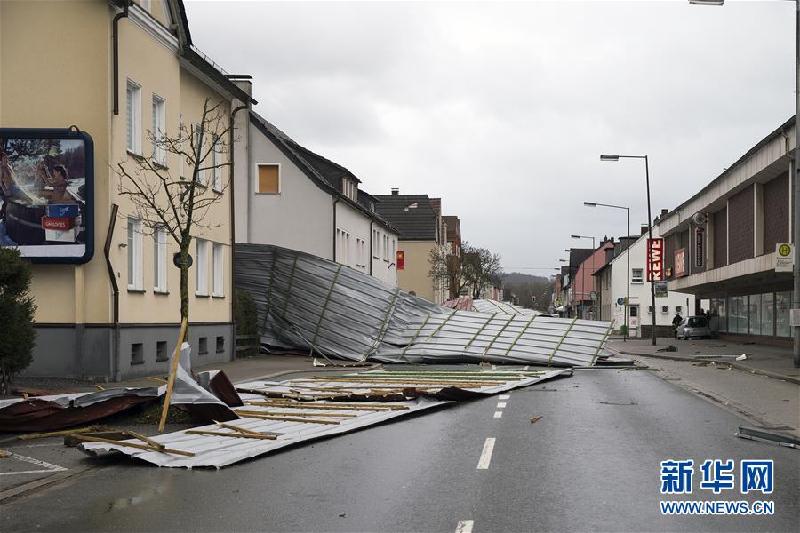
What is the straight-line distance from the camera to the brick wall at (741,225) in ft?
128

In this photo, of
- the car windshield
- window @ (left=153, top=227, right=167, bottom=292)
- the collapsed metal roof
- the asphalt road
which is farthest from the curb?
the car windshield

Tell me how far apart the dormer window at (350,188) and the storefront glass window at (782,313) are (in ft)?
71.1

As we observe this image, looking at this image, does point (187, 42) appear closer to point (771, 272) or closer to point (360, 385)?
point (360, 385)

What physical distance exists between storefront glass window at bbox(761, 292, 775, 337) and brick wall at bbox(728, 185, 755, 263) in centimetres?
225

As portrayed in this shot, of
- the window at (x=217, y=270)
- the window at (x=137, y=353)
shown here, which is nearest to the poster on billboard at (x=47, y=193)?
the window at (x=137, y=353)

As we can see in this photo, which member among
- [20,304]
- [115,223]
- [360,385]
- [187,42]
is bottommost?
[360,385]

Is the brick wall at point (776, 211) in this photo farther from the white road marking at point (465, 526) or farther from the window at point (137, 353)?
the white road marking at point (465, 526)

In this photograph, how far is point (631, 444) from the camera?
1078cm

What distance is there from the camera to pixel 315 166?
157 ft

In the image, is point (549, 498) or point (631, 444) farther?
point (631, 444)

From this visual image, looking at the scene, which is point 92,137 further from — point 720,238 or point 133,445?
point 720,238

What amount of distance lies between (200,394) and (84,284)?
26.7 ft

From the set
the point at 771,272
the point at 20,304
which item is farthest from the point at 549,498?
the point at 771,272

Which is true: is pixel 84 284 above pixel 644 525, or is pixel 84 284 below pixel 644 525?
above
